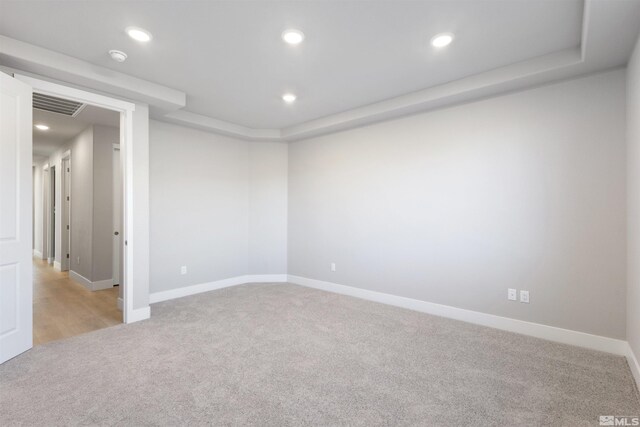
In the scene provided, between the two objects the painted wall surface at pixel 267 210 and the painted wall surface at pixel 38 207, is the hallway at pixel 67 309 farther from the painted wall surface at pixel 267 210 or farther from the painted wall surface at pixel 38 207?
the painted wall surface at pixel 38 207

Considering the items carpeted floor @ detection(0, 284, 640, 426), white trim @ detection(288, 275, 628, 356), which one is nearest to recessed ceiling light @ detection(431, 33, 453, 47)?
carpeted floor @ detection(0, 284, 640, 426)

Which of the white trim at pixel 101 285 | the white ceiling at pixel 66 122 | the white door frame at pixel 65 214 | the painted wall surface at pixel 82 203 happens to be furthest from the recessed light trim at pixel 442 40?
the white door frame at pixel 65 214

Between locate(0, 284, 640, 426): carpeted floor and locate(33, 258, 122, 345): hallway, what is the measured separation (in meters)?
0.35

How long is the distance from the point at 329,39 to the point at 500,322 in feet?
10.9

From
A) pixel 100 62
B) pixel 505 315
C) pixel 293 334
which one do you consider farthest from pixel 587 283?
pixel 100 62

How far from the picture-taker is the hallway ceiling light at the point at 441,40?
2580 millimetres

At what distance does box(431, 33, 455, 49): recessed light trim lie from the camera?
2581mm

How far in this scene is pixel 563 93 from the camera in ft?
10.1

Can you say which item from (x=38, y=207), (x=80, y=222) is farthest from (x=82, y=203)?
(x=38, y=207)

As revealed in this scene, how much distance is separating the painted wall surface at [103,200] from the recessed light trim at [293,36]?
421cm

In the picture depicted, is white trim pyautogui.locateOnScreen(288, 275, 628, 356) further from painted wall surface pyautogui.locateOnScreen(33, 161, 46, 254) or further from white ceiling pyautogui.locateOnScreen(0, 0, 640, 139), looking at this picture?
painted wall surface pyautogui.locateOnScreen(33, 161, 46, 254)

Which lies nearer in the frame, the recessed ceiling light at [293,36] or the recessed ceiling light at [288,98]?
the recessed ceiling light at [293,36]

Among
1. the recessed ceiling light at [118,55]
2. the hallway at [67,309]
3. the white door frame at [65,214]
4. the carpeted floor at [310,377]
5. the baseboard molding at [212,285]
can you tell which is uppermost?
the recessed ceiling light at [118,55]

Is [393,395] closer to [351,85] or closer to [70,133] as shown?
[351,85]
